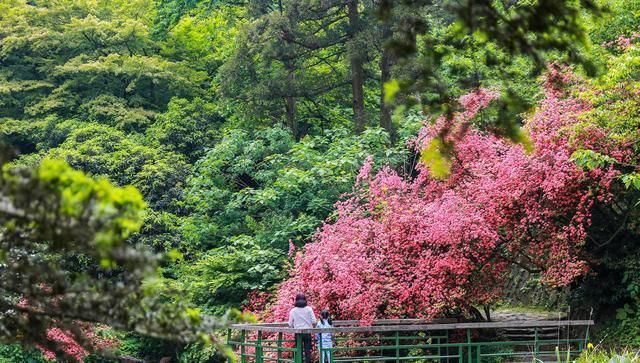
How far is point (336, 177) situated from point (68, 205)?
50.7ft

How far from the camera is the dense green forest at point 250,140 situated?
3.50 metres

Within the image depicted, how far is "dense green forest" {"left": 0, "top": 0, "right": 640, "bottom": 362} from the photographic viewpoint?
3496mm

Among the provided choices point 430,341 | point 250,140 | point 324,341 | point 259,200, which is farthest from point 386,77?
point 324,341

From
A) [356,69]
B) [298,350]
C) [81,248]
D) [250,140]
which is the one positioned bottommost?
[298,350]

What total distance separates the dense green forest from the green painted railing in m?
0.64

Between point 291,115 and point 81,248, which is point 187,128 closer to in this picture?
point 291,115

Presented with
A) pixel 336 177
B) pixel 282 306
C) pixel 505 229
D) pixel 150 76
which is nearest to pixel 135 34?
pixel 150 76

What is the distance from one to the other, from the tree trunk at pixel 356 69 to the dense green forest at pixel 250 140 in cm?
4

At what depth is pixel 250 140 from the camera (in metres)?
21.7

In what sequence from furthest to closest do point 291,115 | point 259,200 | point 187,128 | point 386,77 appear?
point 187,128
point 291,115
point 386,77
point 259,200

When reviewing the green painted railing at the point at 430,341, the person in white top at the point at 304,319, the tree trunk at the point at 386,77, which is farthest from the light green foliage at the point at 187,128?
the person in white top at the point at 304,319

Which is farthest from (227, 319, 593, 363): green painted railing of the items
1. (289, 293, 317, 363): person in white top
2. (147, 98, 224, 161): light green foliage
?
(147, 98, 224, 161): light green foliage

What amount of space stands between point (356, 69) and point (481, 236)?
9.69m

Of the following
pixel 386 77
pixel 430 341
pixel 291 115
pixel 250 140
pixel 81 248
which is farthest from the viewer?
pixel 291 115
